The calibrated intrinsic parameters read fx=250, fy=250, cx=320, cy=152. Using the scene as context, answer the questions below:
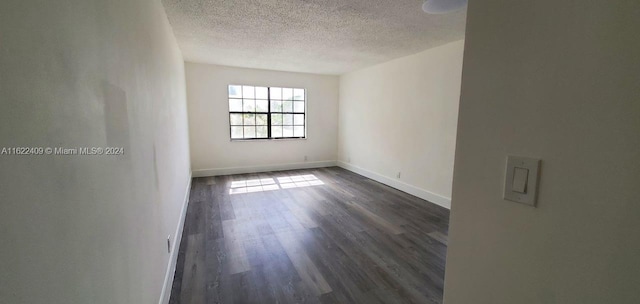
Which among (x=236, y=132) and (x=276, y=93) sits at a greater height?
(x=276, y=93)

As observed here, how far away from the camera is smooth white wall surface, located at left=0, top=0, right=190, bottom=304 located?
1.49ft

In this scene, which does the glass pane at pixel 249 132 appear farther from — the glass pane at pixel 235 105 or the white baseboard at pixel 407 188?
the white baseboard at pixel 407 188

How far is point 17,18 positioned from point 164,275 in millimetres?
1722

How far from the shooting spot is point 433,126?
3693 mm

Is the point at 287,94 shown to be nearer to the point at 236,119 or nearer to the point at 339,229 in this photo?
the point at 236,119

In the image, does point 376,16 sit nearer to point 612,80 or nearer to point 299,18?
point 299,18

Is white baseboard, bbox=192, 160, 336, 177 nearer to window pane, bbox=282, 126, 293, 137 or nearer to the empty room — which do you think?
window pane, bbox=282, 126, 293, 137

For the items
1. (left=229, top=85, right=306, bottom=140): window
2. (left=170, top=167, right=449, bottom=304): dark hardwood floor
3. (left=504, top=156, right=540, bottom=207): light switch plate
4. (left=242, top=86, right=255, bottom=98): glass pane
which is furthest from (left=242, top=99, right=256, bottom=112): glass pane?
(left=504, top=156, right=540, bottom=207): light switch plate

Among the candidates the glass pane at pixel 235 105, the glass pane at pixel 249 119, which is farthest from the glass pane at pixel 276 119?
the glass pane at pixel 235 105

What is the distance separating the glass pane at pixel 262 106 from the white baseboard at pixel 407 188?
7.65ft

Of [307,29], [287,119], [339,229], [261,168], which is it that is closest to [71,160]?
[339,229]

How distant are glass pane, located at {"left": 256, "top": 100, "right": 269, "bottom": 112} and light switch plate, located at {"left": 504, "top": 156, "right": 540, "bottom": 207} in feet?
17.4

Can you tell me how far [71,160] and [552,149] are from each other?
3.92ft

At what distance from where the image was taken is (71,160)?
0.65 metres
